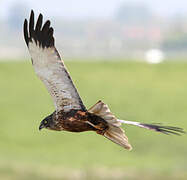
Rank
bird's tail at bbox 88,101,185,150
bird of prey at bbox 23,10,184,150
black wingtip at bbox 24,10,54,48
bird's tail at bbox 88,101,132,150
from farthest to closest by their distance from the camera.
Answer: black wingtip at bbox 24,10,54,48 → bird of prey at bbox 23,10,184,150 → bird's tail at bbox 88,101,132,150 → bird's tail at bbox 88,101,185,150

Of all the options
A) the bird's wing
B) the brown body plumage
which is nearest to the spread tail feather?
the brown body plumage

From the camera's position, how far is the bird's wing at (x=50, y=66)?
8.16 meters

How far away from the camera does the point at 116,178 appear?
2250 centimetres

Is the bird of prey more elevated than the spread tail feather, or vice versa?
the bird of prey

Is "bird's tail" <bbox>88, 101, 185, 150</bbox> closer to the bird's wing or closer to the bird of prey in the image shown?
the bird of prey

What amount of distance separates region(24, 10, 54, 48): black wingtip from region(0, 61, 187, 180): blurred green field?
13.0 m

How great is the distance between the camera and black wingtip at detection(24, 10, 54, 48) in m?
8.41

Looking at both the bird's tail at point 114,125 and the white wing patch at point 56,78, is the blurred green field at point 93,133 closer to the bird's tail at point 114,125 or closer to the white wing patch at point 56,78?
the white wing patch at point 56,78

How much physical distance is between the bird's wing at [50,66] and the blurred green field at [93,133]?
13.1 m

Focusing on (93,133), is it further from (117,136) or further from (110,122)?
(110,122)

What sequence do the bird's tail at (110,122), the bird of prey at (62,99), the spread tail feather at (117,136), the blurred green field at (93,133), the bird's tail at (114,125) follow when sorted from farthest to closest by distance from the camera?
1. the blurred green field at (93,133)
2. the spread tail feather at (117,136)
3. the bird of prey at (62,99)
4. the bird's tail at (110,122)
5. the bird's tail at (114,125)

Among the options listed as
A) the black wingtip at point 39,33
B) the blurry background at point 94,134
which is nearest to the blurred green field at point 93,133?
the blurry background at point 94,134

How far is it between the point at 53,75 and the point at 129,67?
3433cm

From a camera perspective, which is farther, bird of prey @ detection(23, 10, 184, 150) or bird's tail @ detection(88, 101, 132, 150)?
bird of prey @ detection(23, 10, 184, 150)
